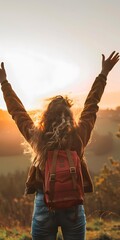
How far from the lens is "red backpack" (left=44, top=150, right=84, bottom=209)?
2.91 metres

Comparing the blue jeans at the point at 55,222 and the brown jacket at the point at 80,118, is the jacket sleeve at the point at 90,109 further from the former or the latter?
the blue jeans at the point at 55,222

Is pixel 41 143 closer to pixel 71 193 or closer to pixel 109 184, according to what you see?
pixel 71 193

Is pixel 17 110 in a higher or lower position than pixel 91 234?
higher

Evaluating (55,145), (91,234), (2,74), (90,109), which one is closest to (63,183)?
(55,145)

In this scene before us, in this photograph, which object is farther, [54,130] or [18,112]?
[18,112]

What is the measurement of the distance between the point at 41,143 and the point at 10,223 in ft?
29.2

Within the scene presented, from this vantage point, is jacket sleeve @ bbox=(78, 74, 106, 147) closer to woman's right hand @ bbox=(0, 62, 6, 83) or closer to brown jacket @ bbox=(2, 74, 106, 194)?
brown jacket @ bbox=(2, 74, 106, 194)

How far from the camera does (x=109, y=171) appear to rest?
19.2m

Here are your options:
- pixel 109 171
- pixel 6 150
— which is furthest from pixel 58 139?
pixel 6 150

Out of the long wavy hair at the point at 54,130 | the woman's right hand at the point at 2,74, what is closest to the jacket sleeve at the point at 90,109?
the long wavy hair at the point at 54,130

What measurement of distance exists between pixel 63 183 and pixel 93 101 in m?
1.00

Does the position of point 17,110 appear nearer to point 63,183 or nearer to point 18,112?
point 18,112

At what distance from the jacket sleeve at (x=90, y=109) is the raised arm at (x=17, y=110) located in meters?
0.43

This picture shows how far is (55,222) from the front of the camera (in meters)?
3.03
